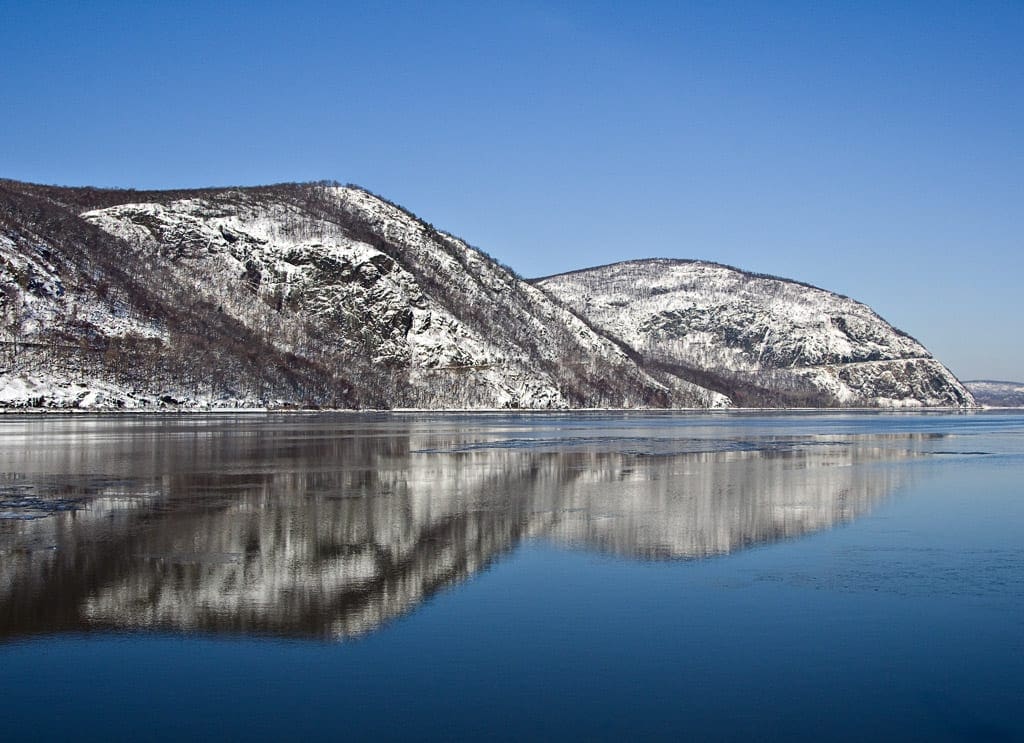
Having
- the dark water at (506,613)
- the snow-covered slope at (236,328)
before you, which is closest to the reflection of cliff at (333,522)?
the dark water at (506,613)

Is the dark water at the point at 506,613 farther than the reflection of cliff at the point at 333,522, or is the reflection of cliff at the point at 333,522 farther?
the reflection of cliff at the point at 333,522

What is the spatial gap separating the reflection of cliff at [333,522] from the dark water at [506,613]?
0.41ft

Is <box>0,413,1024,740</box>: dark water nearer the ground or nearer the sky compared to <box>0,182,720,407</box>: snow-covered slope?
nearer the ground

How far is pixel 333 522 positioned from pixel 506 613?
10.7 m

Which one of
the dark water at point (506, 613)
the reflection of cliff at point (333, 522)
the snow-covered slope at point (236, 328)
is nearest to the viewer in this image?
the dark water at point (506, 613)

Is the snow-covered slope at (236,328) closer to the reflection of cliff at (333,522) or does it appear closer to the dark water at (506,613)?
the reflection of cliff at (333,522)

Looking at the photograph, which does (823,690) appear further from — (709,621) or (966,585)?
(966,585)

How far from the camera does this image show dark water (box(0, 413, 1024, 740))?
12.1 meters

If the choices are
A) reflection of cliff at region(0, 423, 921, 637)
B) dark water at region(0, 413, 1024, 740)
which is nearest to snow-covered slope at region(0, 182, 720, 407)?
reflection of cliff at region(0, 423, 921, 637)

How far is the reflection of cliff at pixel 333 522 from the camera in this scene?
17.3 m

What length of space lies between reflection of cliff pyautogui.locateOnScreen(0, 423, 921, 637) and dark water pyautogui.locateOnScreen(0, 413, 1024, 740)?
0.41 ft

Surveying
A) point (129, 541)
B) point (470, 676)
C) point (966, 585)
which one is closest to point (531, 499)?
point (129, 541)

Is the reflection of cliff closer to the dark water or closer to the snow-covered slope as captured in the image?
the dark water

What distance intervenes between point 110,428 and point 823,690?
79.0 metres
